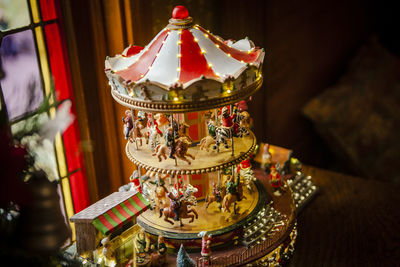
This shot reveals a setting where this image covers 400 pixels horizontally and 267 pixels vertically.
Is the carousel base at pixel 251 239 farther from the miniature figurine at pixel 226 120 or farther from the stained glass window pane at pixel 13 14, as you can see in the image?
the stained glass window pane at pixel 13 14

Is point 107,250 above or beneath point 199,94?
beneath

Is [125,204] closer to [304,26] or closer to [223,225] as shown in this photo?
[223,225]

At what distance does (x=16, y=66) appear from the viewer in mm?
4012

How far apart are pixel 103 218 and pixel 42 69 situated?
1509 millimetres

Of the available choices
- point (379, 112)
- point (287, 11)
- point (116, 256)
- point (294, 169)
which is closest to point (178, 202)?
point (116, 256)

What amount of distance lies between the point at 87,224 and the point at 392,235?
117 inches

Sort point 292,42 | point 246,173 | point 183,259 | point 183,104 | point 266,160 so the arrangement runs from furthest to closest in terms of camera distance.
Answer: point 292,42 < point 266,160 < point 246,173 < point 183,259 < point 183,104

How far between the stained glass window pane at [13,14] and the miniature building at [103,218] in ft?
5.36

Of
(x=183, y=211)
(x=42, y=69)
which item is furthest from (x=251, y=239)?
(x=42, y=69)

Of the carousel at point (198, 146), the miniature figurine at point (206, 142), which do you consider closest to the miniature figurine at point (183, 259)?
the carousel at point (198, 146)

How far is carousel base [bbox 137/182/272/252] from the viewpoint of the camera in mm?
3992

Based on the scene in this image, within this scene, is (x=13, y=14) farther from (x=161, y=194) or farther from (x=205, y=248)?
(x=205, y=248)

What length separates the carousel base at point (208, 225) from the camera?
3.99 m

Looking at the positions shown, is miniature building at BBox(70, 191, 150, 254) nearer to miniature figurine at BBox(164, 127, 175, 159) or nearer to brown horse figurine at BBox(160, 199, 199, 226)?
brown horse figurine at BBox(160, 199, 199, 226)
